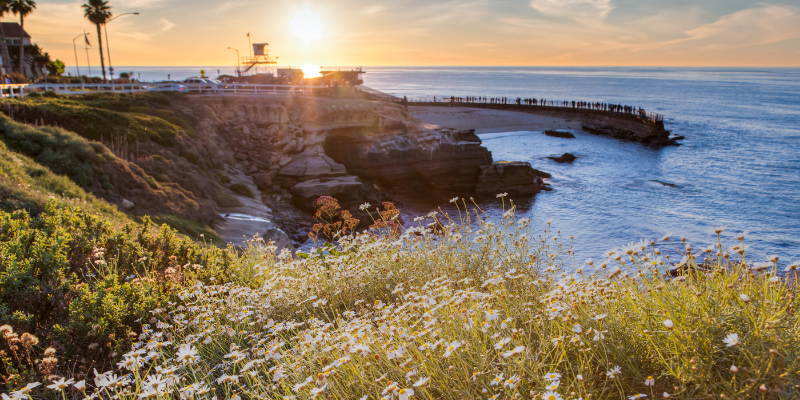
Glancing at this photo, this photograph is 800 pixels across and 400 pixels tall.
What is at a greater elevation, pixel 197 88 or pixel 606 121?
pixel 197 88

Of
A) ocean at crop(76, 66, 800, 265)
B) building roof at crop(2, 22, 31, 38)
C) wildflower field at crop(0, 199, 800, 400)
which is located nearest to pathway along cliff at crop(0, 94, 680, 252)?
ocean at crop(76, 66, 800, 265)

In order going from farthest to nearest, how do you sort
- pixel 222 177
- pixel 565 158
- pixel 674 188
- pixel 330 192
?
pixel 565 158 < pixel 674 188 < pixel 330 192 < pixel 222 177

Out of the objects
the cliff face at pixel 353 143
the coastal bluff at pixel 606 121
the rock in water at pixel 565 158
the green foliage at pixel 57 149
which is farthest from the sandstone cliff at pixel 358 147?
the coastal bluff at pixel 606 121

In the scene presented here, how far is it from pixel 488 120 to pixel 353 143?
39.0 meters

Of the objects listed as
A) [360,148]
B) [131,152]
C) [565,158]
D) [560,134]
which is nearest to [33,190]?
[131,152]

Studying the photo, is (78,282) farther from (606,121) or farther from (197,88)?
(606,121)

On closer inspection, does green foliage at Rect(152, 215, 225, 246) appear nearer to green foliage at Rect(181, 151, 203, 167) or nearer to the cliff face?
green foliage at Rect(181, 151, 203, 167)

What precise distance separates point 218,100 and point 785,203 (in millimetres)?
40570

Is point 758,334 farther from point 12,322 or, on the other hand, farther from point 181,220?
point 181,220

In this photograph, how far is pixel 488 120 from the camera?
66375 millimetres

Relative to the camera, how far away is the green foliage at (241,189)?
23.9 meters

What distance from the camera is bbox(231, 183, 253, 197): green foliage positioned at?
23.9 meters

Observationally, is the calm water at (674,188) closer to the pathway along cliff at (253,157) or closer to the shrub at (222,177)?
the pathway along cliff at (253,157)

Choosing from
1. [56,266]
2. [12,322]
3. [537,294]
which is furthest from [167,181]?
[537,294]
